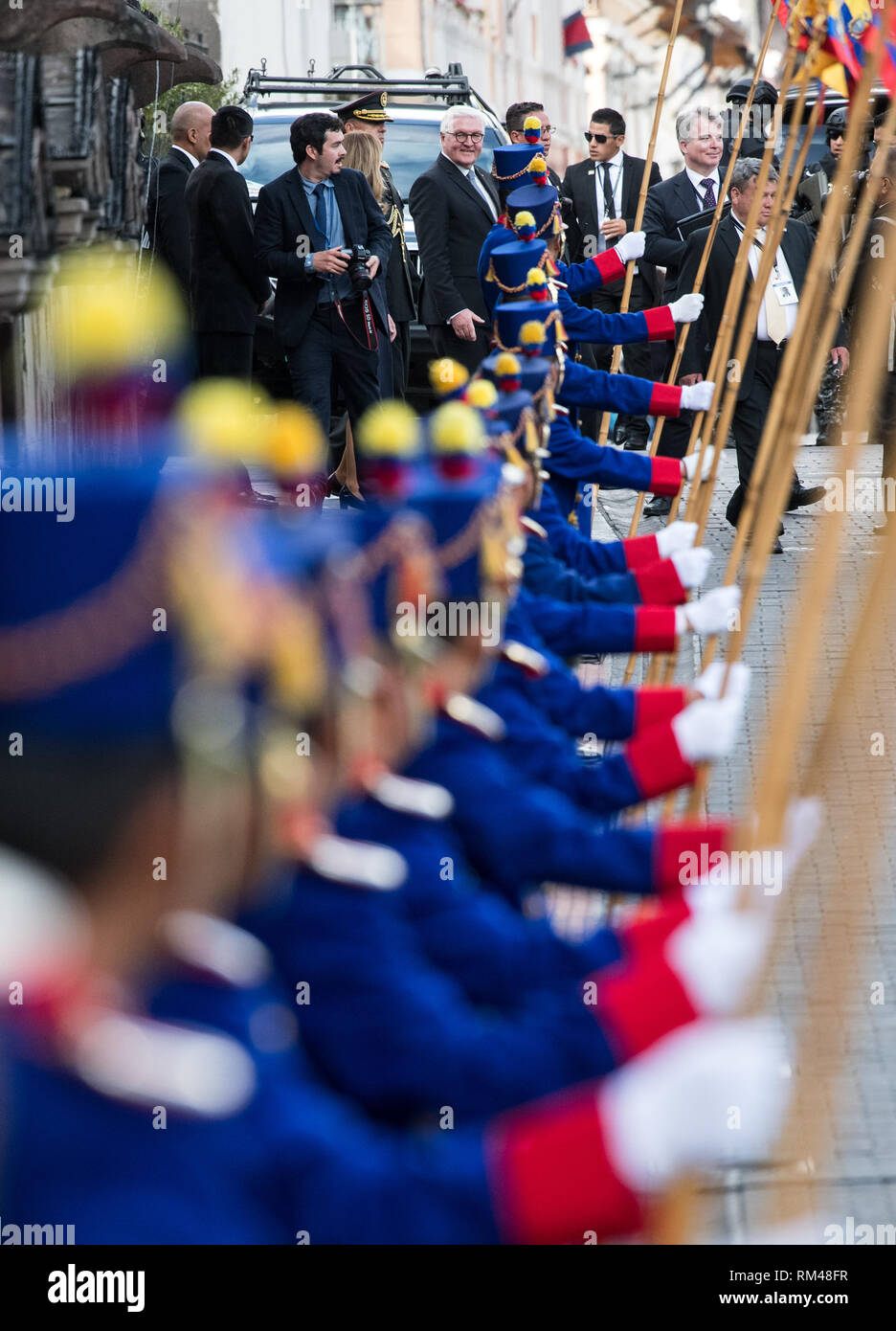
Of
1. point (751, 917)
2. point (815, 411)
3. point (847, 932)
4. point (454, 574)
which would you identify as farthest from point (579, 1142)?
point (815, 411)

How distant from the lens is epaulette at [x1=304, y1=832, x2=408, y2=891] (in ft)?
7.21

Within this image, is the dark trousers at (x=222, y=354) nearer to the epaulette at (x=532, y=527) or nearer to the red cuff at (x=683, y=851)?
the epaulette at (x=532, y=527)

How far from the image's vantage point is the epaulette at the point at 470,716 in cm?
299

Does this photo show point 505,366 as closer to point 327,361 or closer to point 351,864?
point 351,864

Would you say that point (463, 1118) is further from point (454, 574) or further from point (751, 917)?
point (454, 574)

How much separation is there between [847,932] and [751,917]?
325 mm

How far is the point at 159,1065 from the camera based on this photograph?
1728 mm

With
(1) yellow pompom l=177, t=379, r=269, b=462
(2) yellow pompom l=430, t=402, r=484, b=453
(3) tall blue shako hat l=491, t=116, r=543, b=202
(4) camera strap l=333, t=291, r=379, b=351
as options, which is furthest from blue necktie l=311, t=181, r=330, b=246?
(1) yellow pompom l=177, t=379, r=269, b=462

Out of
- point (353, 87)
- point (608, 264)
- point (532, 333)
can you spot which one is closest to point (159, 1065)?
point (532, 333)

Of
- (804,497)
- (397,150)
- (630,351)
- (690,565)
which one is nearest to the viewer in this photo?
(690,565)

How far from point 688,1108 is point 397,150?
9.93 metres

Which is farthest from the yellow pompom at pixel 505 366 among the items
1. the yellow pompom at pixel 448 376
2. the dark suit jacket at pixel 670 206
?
the dark suit jacket at pixel 670 206

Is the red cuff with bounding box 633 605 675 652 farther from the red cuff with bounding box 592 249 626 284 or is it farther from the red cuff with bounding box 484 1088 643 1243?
the red cuff with bounding box 592 249 626 284
